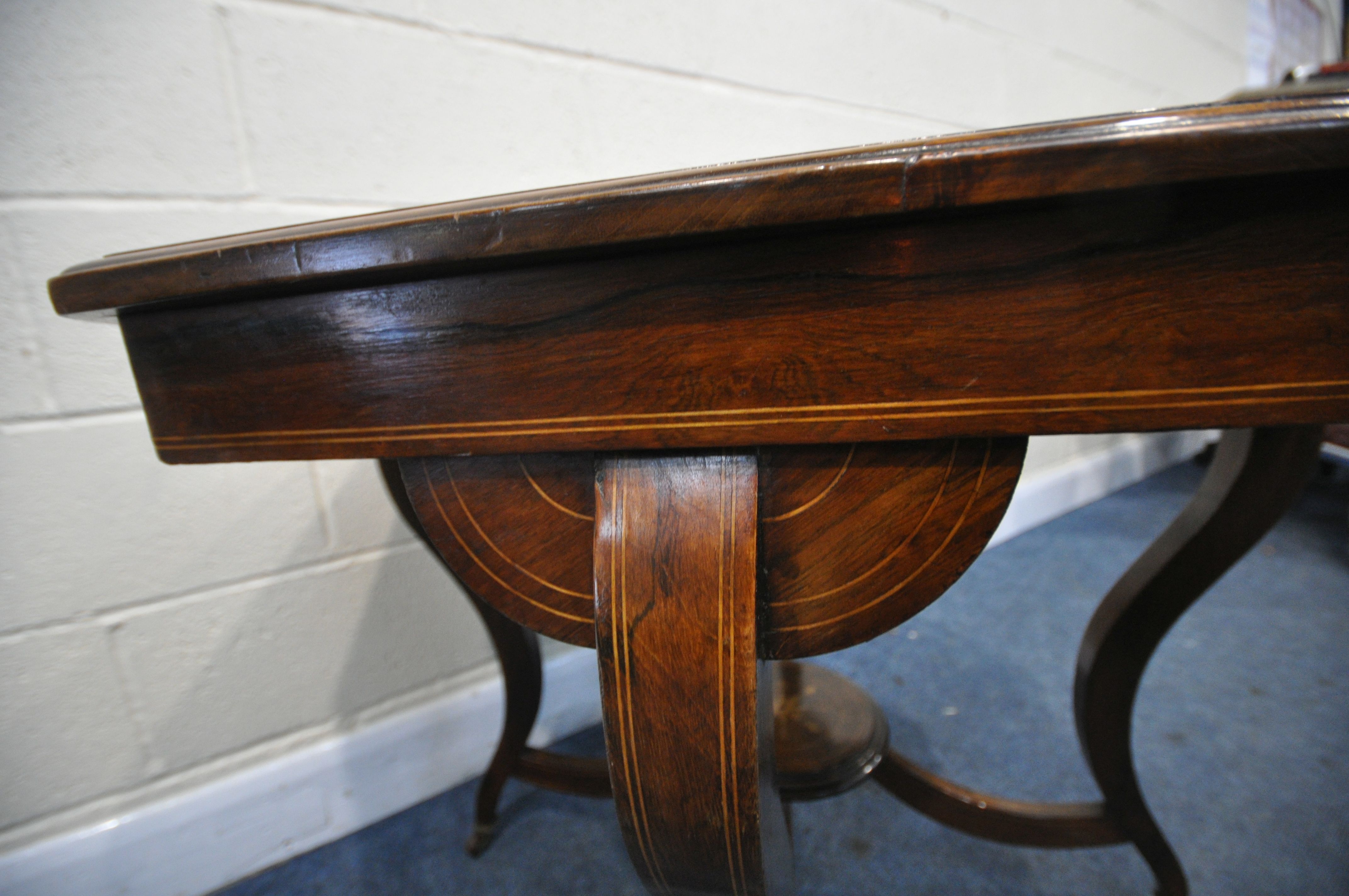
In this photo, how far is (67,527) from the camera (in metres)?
0.83

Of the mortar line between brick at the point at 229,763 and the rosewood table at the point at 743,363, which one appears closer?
the rosewood table at the point at 743,363

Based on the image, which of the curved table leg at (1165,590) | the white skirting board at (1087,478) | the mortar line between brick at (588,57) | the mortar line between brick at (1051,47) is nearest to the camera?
the curved table leg at (1165,590)

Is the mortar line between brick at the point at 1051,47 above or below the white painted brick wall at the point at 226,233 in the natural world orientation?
above

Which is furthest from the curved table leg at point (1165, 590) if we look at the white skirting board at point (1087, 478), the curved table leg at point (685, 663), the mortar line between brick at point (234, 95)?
the mortar line between brick at point (234, 95)

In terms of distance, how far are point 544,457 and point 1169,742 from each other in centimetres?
127

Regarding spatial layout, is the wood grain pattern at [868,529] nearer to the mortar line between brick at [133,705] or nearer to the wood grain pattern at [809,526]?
the wood grain pattern at [809,526]

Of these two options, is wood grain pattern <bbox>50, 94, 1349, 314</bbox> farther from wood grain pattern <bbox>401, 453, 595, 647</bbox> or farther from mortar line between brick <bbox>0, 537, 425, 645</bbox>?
mortar line between brick <bbox>0, 537, 425, 645</bbox>

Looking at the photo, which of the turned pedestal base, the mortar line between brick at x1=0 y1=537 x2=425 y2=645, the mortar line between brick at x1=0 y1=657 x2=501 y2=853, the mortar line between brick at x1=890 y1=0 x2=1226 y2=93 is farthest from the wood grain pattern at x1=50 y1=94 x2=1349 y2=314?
the mortar line between brick at x1=890 y1=0 x2=1226 y2=93

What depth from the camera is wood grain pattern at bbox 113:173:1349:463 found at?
12.1 inches

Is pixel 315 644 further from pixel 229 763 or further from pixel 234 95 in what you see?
pixel 234 95

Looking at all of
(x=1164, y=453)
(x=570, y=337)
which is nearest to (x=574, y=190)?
(x=570, y=337)

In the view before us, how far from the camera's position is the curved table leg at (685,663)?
0.38m

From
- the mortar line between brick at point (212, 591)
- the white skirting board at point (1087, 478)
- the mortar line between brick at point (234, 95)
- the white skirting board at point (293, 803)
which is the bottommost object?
the white skirting board at point (1087, 478)

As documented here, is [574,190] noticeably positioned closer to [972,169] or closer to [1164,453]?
[972,169]
